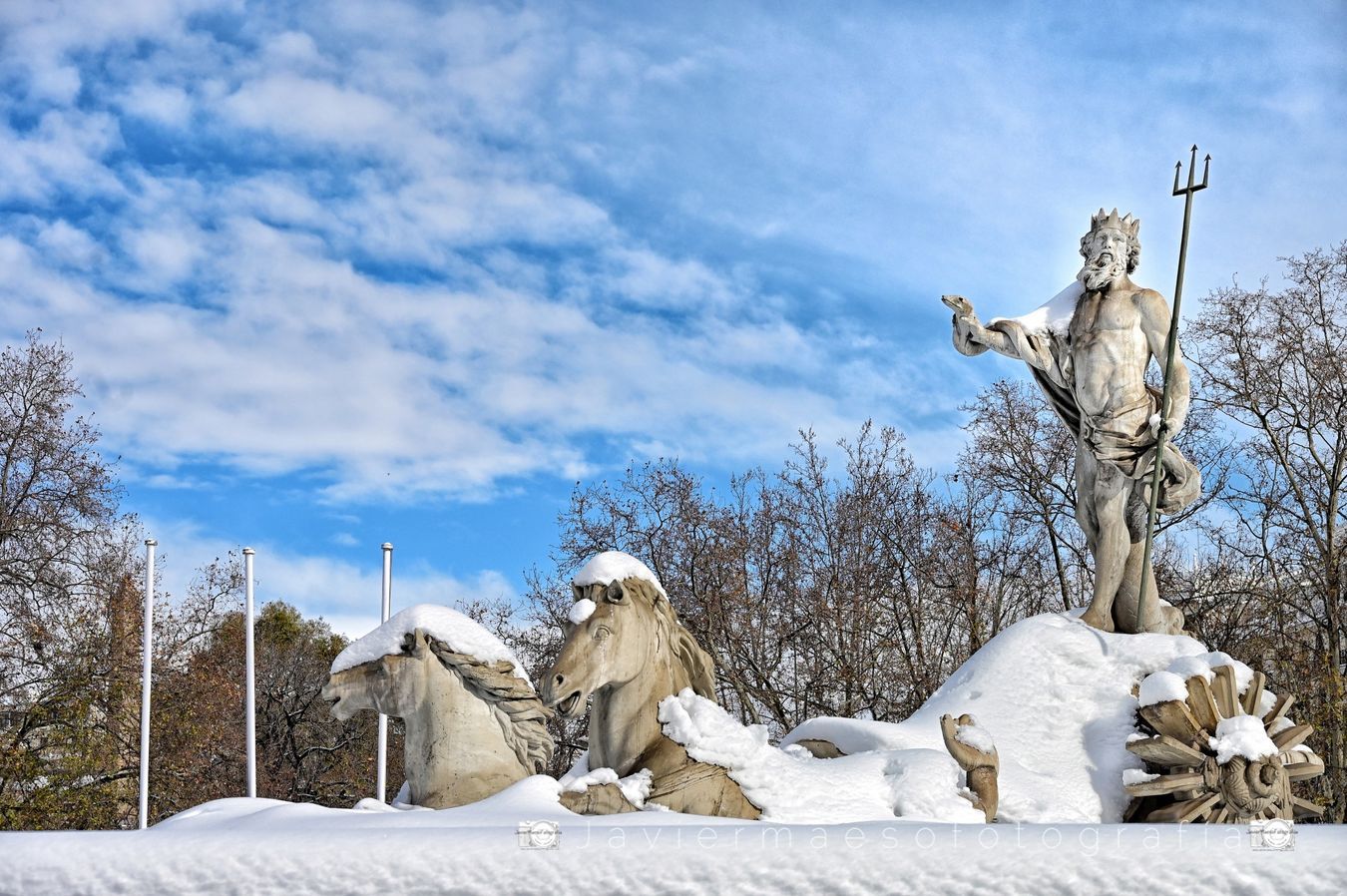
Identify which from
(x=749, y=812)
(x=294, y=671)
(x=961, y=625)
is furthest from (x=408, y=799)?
(x=294, y=671)

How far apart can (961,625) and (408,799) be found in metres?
13.8

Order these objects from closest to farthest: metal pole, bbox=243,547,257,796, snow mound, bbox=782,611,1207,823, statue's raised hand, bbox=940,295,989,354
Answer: snow mound, bbox=782,611,1207,823, statue's raised hand, bbox=940,295,989,354, metal pole, bbox=243,547,257,796

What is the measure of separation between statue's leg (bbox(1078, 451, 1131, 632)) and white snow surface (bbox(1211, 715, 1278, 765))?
153 cm

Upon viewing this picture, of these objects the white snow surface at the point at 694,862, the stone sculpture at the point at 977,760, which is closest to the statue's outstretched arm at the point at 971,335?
the stone sculpture at the point at 977,760

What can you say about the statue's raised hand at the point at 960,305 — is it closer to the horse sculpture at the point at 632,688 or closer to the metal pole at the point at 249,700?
the horse sculpture at the point at 632,688

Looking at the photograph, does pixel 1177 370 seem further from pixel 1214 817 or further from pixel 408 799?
pixel 408 799

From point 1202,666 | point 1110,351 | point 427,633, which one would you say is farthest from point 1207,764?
point 427,633

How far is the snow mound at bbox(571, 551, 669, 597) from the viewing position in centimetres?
531

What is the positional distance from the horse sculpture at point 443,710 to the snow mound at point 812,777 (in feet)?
2.39

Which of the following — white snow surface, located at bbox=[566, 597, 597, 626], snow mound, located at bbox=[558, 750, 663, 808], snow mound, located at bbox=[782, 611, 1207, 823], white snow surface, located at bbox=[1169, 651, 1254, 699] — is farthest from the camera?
white snow surface, located at bbox=[1169, 651, 1254, 699]

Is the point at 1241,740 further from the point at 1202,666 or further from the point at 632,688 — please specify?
the point at 632,688

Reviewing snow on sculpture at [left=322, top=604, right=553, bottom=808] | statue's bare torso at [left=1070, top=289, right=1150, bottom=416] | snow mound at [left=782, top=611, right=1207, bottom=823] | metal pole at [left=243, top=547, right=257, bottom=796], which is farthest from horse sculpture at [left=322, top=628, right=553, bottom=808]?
metal pole at [left=243, top=547, right=257, bottom=796]

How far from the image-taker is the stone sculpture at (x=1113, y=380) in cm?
767

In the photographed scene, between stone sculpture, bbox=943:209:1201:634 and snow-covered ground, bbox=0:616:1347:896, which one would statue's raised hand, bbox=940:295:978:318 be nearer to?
stone sculpture, bbox=943:209:1201:634
